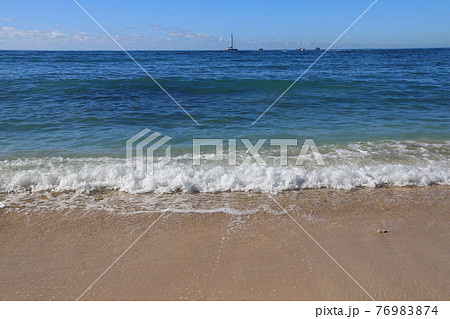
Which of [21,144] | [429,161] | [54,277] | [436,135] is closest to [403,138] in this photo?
[436,135]

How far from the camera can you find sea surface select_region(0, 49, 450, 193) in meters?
4.95

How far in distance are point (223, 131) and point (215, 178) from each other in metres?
3.36

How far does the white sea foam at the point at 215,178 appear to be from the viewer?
15.6 ft

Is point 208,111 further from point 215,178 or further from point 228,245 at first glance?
point 228,245

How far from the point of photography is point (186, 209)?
13.7 feet
